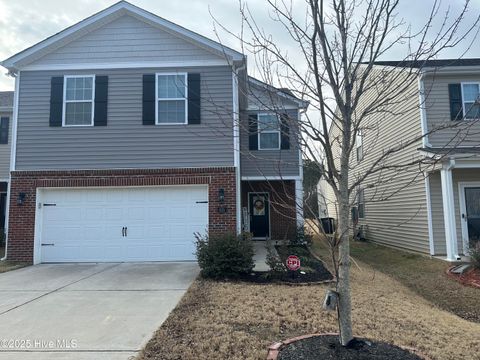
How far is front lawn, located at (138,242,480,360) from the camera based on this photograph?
427 cm

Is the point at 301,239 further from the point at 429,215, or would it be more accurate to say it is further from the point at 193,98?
the point at 193,98

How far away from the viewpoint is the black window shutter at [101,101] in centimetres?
1075

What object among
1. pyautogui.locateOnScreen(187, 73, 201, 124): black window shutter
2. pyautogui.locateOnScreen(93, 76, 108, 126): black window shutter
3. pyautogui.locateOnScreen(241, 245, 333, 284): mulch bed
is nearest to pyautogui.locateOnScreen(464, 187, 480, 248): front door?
pyautogui.locateOnScreen(241, 245, 333, 284): mulch bed

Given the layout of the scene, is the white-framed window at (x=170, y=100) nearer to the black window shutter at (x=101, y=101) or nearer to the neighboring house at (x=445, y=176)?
the black window shutter at (x=101, y=101)

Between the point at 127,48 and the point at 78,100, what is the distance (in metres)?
2.08

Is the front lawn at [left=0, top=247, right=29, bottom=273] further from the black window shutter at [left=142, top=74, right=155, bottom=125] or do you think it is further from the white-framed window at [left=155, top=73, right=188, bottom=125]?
the white-framed window at [left=155, top=73, right=188, bottom=125]

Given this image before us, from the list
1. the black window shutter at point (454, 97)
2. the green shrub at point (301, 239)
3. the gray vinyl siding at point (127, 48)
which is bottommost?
the green shrub at point (301, 239)

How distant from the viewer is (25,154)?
35.4ft

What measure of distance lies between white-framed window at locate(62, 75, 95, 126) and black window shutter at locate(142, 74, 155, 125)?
1506 millimetres

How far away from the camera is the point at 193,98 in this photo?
10688 mm

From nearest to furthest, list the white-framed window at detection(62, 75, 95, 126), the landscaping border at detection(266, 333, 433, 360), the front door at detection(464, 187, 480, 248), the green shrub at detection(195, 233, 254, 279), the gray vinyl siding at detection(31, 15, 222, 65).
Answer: the landscaping border at detection(266, 333, 433, 360) → the green shrub at detection(195, 233, 254, 279) → the white-framed window at detection(62, 75, 95, 126) → the gray vinyl siding at detection(31, 15, 222, 65) → the front door at detection(464, 187, 480, 248)

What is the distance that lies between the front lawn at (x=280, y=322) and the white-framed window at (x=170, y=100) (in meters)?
5.22

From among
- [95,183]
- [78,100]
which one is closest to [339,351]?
[95,183]

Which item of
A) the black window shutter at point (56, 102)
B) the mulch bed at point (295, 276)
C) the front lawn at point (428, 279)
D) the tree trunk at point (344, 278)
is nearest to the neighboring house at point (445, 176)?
the front lawn at point (428, 279)
